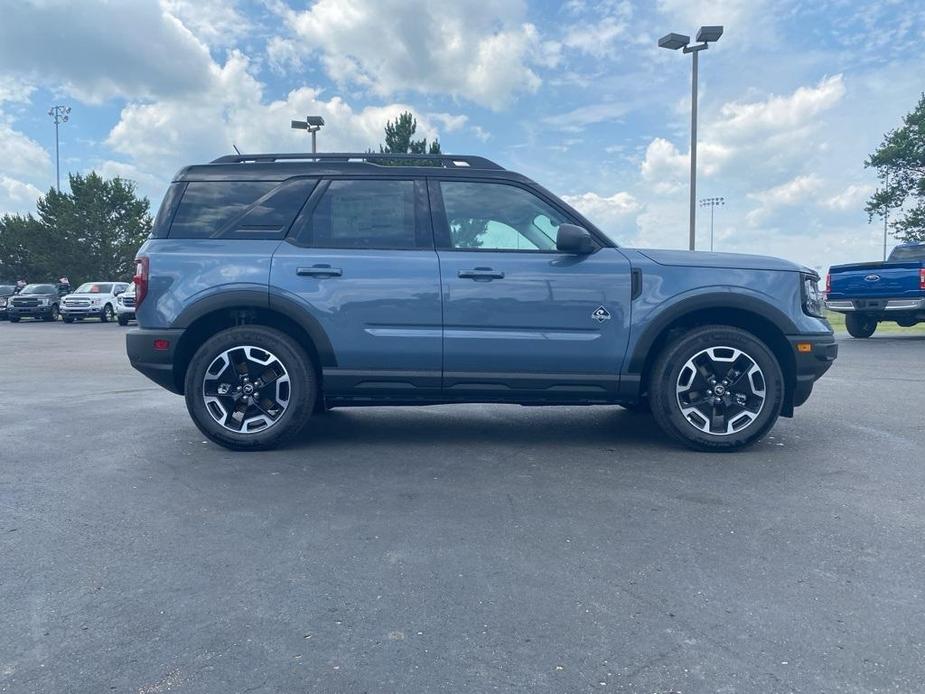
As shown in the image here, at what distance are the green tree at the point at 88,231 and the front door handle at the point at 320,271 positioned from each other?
54.2 m

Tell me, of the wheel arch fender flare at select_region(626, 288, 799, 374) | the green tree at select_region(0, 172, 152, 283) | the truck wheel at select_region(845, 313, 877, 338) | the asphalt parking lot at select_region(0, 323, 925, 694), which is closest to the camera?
the asphalt parking lot at select_region(0, 323, 925, 694)

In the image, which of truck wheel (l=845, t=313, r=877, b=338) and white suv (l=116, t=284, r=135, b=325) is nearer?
truck wheel (l=845, t=313, r=877, b=338)

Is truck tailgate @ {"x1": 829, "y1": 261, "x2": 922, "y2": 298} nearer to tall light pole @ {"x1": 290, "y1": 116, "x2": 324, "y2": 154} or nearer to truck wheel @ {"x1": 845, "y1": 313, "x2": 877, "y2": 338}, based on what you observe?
truck wheel @ {"x1": 845, "y1": 313, "x2": 877, "y2": 338}

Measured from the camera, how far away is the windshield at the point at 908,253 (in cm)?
1619

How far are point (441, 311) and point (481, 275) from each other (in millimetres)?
352

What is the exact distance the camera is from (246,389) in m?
4.86

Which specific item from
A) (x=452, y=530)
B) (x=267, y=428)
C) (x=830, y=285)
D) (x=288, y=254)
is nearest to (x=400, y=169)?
(x=288, y=254)

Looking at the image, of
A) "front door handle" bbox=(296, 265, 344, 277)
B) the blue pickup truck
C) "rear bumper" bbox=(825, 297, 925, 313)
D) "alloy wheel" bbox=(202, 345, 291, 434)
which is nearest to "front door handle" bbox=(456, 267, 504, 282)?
"front door handle" bbox=(296, 265, 344, 277)

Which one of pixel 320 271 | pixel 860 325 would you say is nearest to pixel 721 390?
pixel 320 271

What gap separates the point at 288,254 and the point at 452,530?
93.3 inches

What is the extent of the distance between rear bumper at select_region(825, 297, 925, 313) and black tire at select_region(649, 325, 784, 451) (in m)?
10.4

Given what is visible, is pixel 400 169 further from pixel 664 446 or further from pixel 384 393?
pixel 664 446

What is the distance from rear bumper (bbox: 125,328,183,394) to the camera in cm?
483

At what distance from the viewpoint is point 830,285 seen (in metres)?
15.1
